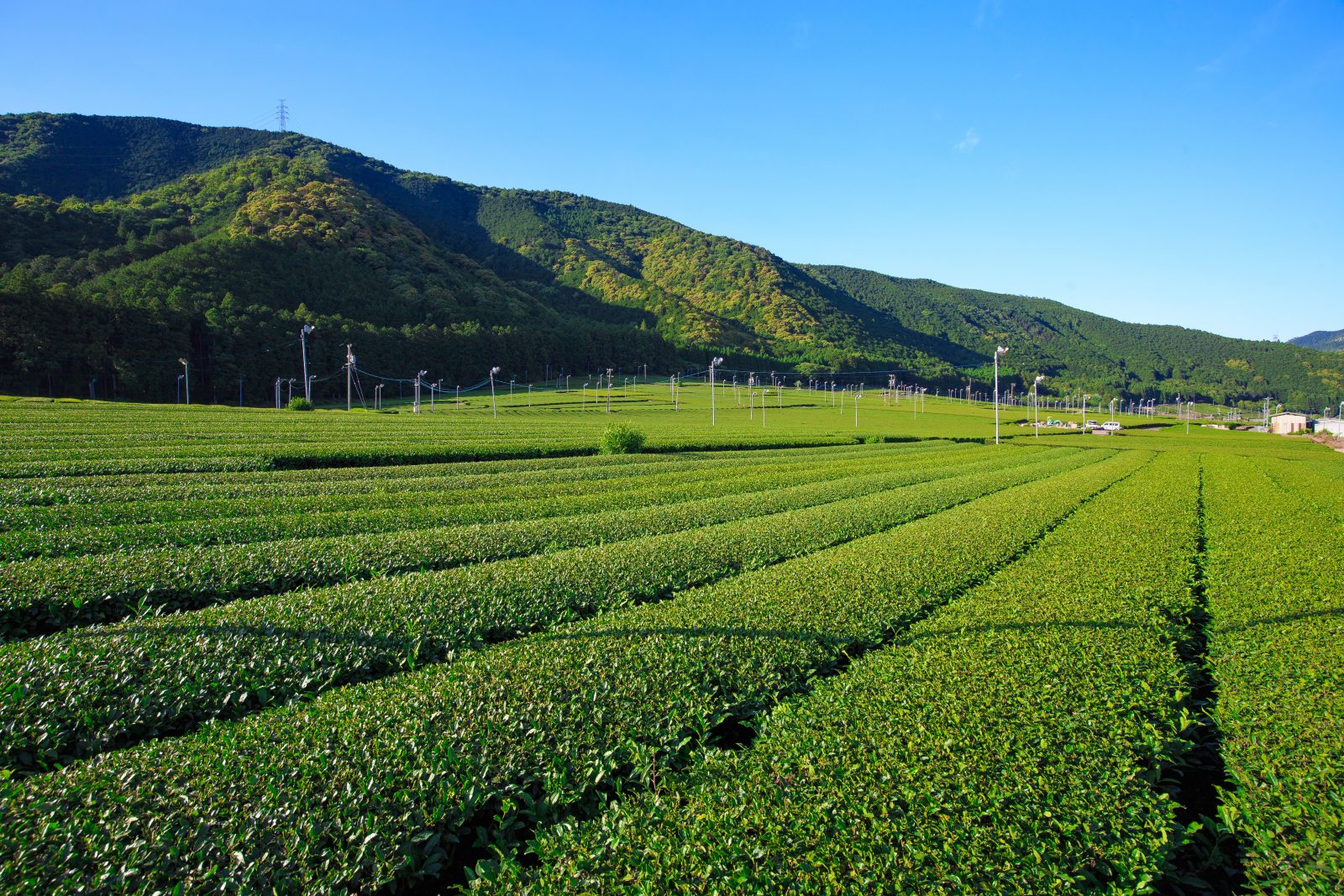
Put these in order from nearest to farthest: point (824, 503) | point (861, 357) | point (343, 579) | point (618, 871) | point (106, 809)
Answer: point (618, 871), point (106, 809), point (343, 579), point (824, 503), point (861, 357)

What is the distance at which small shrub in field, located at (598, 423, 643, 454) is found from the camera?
4231 centimetres

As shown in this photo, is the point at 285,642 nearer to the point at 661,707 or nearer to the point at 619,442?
the point at 661,707

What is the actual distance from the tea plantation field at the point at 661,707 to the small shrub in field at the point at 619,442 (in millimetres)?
26750

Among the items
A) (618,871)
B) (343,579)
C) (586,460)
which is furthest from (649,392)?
(618,871)

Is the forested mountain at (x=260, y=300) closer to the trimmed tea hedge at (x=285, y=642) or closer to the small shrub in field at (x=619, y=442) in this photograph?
the small shrub in field at (x=619, y=442)

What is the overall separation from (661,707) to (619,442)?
36.6 m

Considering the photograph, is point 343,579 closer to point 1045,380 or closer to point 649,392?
point 649,392

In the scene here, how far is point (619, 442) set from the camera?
42.5 meters

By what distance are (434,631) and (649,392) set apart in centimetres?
11156

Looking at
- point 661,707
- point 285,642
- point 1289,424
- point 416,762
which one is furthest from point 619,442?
point 1289,424

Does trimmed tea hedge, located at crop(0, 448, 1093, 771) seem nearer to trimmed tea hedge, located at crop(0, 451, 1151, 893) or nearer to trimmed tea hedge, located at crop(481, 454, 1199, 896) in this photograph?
trimmed tea hedge, located at crop(0, 451, 1151, 893)

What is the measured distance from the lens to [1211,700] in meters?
7.30

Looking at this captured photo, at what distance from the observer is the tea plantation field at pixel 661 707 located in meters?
4.28

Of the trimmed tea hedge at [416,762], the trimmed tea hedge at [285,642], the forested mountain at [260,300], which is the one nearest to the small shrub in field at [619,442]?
the trimmed tea hedge at [285,642]
